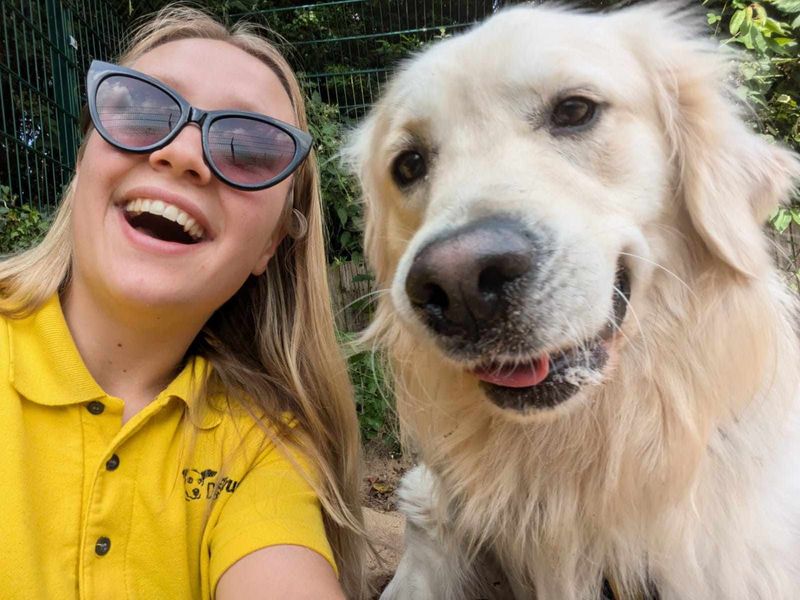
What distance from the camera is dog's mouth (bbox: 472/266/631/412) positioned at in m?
1.47

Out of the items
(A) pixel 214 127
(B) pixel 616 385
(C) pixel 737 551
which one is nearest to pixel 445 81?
(A) pixel 214 127

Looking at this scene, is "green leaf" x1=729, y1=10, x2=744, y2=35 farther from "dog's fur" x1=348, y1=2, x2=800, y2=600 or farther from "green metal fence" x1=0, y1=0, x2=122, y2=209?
"green metal fence" x1=0, y1=0, x2=122, y2=209

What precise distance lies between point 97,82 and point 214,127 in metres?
0.36

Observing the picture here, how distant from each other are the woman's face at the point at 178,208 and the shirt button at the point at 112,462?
38cm

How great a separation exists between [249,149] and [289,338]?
64cm

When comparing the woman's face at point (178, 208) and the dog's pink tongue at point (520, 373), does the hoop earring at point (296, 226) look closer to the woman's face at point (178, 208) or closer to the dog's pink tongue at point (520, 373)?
the woman's face at point (178, 208)

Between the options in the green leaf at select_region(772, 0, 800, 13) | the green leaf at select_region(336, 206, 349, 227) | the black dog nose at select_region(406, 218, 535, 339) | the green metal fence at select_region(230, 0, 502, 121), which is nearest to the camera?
the black dog nose at select_region(406, 218, 535, 339)

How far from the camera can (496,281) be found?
1.33 metres

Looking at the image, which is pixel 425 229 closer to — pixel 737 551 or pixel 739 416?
pixel 739 416

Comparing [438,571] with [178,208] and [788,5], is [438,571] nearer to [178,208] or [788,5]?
[178,208]

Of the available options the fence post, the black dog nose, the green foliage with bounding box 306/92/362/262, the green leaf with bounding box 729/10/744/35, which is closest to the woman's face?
the black dog nose

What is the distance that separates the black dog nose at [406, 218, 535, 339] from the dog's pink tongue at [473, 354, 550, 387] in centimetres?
15

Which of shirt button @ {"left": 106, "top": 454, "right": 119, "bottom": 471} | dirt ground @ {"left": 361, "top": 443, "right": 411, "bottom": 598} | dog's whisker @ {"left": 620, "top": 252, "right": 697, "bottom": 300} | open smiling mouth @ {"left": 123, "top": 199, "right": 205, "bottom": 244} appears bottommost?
dirt ground @ {"left": 361, "top": 443, "right": 411, "bottom": 598}

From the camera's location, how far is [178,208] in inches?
66.2
